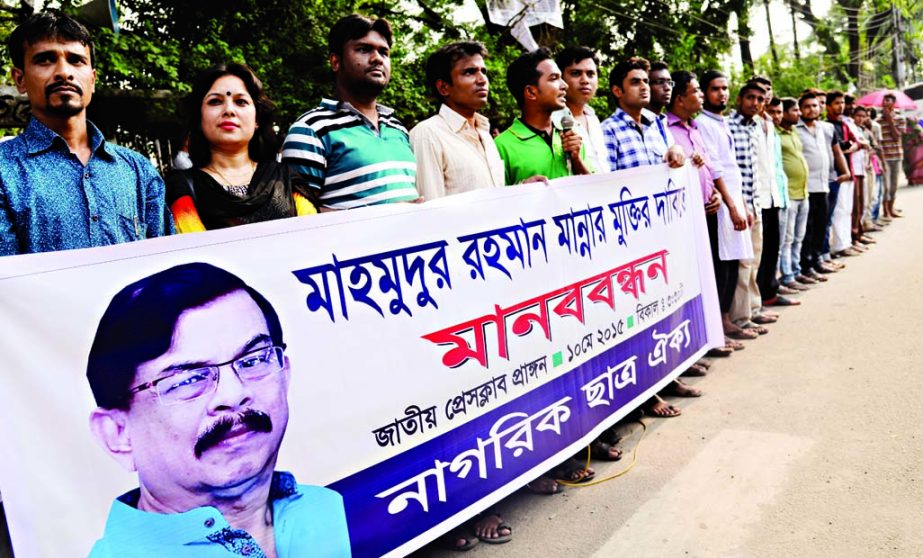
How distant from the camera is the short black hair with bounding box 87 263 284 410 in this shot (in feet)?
5.46

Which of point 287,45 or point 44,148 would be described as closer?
point 44,148

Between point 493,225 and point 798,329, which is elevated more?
point 493,225

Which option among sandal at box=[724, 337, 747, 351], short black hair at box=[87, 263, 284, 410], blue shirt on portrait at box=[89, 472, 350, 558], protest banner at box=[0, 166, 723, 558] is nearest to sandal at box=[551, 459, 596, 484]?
protest banner at box=[0, 166, 723, 558]

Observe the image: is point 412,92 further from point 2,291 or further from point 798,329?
point 2,291

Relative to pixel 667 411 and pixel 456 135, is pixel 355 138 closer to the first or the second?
pixel 456 135

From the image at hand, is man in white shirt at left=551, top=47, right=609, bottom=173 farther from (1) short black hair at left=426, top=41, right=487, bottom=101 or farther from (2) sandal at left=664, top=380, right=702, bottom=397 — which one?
(2) sandal at left=664, top=380, right=702, bottom=397

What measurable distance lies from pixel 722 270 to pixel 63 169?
449 centimetres

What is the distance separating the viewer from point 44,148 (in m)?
2.09

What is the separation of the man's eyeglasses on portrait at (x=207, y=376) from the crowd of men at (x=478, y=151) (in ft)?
1.97

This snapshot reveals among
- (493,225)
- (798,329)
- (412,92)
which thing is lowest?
(798,329)

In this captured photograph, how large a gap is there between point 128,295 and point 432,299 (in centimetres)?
100

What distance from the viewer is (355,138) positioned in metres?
2.85

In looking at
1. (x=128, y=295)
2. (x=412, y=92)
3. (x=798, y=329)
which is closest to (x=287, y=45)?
(x=412, y=92)

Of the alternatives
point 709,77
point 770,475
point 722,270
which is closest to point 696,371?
point 722,270
